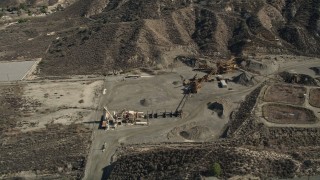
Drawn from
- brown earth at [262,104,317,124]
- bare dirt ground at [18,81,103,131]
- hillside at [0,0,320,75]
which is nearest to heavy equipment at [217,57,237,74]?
hillside at [0,0,320,75]

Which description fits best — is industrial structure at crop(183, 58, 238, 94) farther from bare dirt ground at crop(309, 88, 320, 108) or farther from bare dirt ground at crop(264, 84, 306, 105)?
bare dirt ground at crop(309, 88, 320, 108)

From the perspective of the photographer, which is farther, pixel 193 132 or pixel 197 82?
pixel 197 82

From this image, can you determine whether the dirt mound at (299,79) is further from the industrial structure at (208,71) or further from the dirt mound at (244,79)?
the industrial structure at (208,71)

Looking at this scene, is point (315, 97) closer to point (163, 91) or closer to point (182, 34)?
point (163, 91)

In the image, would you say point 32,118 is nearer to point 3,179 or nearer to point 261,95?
point 3,179

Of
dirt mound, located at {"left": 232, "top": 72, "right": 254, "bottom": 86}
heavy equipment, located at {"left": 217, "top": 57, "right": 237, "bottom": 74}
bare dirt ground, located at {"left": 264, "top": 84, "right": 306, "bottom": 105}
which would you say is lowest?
bare dirt ground, located at {"left": 264, "top": 84, "right": 306, "bottom": 105}

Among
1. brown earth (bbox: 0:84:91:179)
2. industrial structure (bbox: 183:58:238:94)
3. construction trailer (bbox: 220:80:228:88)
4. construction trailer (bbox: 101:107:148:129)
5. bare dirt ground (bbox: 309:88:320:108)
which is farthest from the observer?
construction trailer (bbox: 220:80:228:88)

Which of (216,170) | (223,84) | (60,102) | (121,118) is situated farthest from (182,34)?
(216,170)

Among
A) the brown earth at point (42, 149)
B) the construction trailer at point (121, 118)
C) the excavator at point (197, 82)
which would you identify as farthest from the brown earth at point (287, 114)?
the brown earth at point (42, 149)
